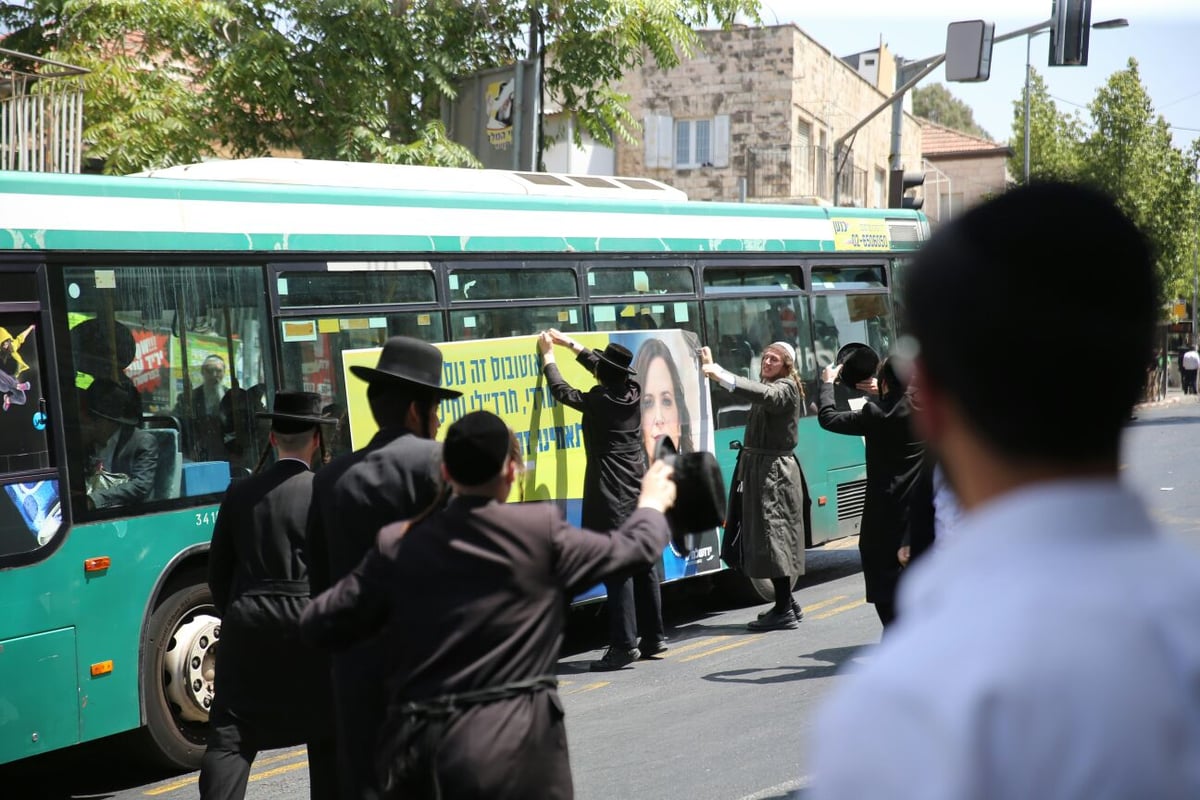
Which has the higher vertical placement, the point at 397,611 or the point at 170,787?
the point at 397,611

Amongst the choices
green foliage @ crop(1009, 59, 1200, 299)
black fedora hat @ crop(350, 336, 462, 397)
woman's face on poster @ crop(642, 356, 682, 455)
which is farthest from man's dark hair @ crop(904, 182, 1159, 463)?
green foliage @ crop(1009, 59, 1200, 299)

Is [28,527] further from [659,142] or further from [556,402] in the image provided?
[659,142]

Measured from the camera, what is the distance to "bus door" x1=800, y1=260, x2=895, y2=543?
11438 millimetres

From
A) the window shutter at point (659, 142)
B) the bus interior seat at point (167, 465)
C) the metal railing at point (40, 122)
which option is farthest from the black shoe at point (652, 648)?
the window shutter at point (659, 142)

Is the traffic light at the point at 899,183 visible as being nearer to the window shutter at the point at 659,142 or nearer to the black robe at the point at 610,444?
the black robe at the point at 610,444

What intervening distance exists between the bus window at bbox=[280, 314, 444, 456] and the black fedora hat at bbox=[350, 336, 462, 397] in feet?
10.0

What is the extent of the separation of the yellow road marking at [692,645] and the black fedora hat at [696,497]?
5.92 m

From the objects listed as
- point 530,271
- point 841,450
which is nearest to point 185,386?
point 530,271

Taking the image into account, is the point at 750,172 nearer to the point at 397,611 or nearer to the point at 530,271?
the point at 530,271

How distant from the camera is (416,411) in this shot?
4.63 m

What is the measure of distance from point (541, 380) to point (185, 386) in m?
2.49

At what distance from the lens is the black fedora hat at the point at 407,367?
460 centimetres

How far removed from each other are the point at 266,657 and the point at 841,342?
25.7ft

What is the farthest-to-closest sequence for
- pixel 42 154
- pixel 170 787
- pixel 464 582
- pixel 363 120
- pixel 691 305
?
pixel 363 120
pixel 42 154
pixel 691 305
pixel 170 787
pixel 464 582
